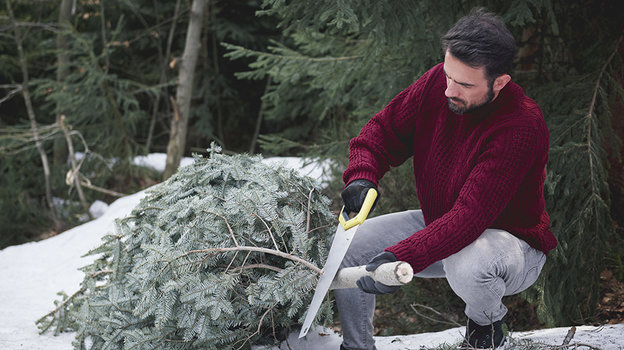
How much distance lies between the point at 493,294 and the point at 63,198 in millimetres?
7833

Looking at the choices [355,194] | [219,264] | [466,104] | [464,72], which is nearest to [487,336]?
[355,194]

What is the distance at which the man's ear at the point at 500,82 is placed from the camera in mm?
2066

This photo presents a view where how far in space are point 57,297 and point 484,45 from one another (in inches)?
148

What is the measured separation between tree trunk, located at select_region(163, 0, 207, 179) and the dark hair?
18.9ft

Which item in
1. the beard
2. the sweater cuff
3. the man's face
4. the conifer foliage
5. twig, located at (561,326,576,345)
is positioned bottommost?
twig, located at (561,326,576,345)

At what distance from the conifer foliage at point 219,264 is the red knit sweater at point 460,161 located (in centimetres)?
40

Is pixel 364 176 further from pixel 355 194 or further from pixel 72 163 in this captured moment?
pixel 72 163

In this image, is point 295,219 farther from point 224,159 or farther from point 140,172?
point 140,172

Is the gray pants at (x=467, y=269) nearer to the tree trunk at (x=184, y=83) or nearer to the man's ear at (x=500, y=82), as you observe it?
the man's ear at (x=500, y=82)

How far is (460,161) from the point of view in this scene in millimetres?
2176

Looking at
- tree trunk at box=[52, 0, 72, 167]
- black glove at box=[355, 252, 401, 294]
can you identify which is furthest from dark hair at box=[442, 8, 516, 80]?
tree trunk at box=[52, 0, 72, 167]

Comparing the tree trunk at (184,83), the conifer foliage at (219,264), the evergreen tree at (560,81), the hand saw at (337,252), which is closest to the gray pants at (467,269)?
the conifer foliage at (219,264)

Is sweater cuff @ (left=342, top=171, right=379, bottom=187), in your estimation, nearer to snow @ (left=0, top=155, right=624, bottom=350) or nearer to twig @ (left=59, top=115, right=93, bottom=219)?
snow @ (left=0, top=155, right=624, bottom=350)

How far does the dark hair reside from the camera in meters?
1.99
